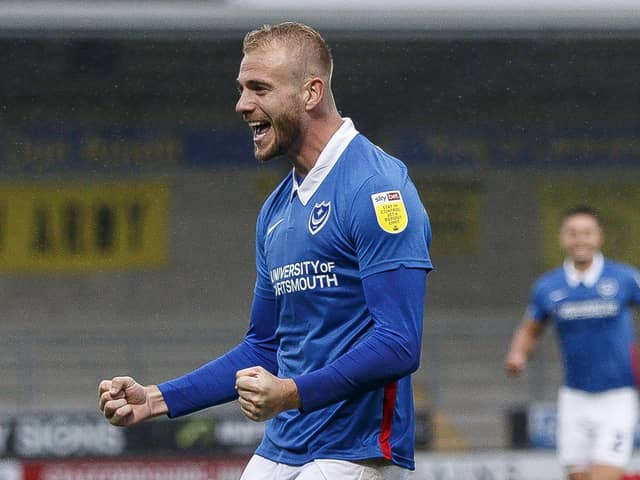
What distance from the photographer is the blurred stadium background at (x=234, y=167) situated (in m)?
13.1

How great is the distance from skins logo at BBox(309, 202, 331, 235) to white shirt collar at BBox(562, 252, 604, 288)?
Result: 5.30 metres

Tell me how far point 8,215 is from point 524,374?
20.4ft

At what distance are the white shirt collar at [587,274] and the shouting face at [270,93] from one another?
5.37m

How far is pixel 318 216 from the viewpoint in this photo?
3.54 m

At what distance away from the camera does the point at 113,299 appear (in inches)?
644

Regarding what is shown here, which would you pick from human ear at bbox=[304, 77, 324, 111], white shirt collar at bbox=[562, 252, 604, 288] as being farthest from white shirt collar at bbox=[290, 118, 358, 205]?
white shirt collar at bbox=[562, 252, 604, 288]

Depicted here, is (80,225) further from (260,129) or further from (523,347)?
(260,129)

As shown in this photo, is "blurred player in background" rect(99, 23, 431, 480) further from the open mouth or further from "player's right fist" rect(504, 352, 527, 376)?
"player's right fist" rect(504, 352, 527, 376)

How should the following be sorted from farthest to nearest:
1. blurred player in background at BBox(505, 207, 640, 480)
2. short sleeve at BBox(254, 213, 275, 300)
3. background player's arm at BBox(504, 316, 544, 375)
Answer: background player's arm at BBox(504, 316, 544, 375) < blurred player in background at BBox(505, 207, 640, 480) < short sleeve at BBox(254, 213, 275, 300)

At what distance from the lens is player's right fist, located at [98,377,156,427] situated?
11.7ft

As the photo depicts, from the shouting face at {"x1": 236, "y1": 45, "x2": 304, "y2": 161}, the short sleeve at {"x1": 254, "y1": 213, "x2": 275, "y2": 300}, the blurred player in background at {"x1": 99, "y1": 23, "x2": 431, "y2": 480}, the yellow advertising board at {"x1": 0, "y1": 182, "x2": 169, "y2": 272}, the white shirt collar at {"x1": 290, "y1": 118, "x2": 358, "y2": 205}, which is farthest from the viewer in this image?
the yellow advertising board at {"x1": 0, "y1": 182, "x2": 169, "y2": 272}

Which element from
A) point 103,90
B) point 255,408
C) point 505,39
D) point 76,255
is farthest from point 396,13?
point 255,408

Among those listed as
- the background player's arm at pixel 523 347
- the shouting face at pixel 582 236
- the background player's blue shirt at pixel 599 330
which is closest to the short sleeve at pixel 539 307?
the background player's arm at pixel 523 347

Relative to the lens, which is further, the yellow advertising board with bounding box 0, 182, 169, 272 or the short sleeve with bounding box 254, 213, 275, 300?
the yellow advertising board with bounding box 0, 182, 169, 272
